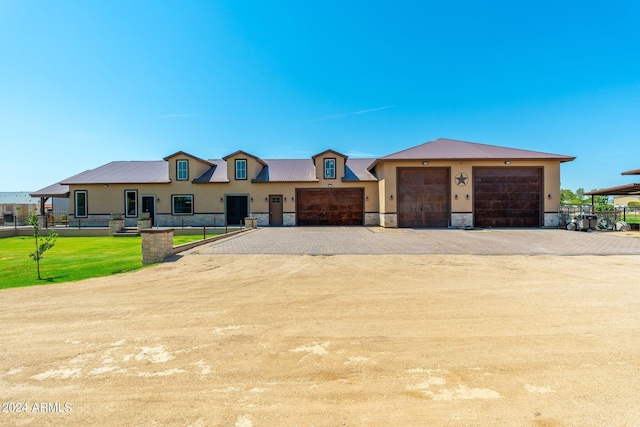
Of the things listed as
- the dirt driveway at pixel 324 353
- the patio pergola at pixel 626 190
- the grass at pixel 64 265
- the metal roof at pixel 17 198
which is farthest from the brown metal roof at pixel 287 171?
the metal roof at pixel 17 198

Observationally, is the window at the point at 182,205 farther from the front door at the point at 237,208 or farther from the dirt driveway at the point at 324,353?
the dirt driveway at the point at 324,353

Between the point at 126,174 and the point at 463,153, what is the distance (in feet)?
87.8

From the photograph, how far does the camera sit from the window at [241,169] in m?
24.1

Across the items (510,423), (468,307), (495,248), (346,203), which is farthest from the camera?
(346,203)

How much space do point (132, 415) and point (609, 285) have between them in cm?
876

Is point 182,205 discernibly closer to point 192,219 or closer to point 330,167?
point 192,219

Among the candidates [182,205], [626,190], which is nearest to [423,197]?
[626,190]

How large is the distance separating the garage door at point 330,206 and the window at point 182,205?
8626 millimetres

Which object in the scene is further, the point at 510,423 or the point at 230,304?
the point at 230,304

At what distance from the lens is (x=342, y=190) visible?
78.1 feet

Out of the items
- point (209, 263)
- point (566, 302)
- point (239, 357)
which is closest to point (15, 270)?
point (209, 263)

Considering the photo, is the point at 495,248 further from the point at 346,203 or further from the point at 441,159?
the point at 346,203

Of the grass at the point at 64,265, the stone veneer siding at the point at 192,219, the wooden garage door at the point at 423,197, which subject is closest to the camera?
the grass at the point at 64,265

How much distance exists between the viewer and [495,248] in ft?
37.8
